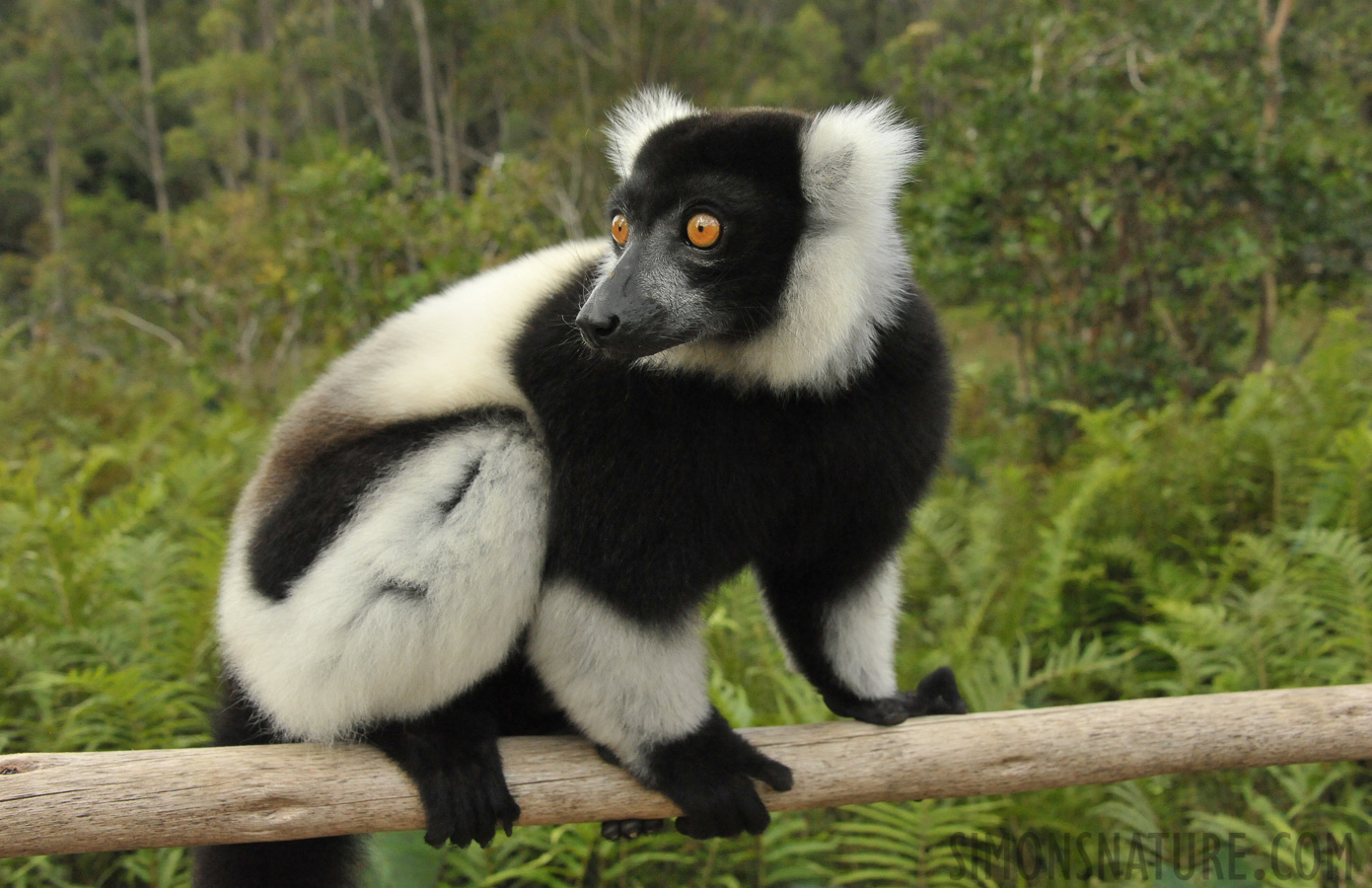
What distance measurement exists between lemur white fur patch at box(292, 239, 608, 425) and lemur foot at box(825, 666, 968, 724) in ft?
4.38

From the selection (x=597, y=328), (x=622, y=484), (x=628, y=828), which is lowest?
(x=628, y=828)

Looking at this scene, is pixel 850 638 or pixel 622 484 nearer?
pixel 622 484

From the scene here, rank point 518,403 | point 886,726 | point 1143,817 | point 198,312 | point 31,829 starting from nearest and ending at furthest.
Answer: point 31,829 < point 518,403 < point 886,726 < point 1143,817 < point 198,312

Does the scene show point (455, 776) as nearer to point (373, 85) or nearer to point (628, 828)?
point (628, 828)

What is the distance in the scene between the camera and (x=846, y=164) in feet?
8.48

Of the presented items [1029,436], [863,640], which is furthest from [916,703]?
[1029,436]

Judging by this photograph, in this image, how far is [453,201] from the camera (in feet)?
31.7

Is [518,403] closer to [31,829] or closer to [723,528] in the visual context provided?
[723,528]

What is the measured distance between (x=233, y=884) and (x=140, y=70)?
45.1 metres

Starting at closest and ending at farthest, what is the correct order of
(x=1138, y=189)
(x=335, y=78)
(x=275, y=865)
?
1. (x=275, y=865)
2. (x=1138, y=189)
3. (x=335, y=78)

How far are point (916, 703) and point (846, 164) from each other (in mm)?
1579

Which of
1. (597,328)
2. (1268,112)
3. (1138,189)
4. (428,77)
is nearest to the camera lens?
(597,328)

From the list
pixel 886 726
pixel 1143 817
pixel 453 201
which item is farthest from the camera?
pixel 453 201

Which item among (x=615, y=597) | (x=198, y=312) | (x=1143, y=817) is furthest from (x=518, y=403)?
(x=198, y=312)
